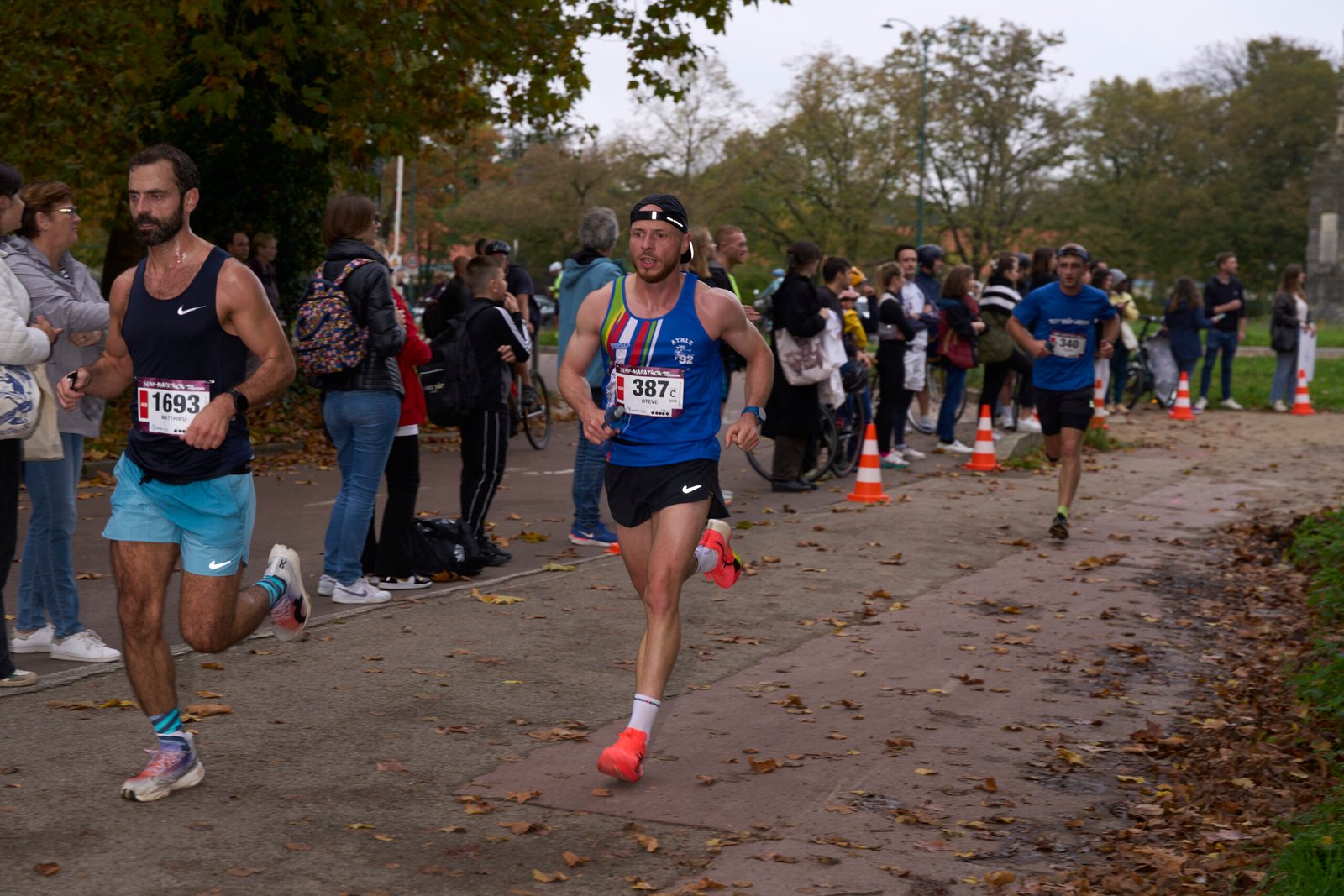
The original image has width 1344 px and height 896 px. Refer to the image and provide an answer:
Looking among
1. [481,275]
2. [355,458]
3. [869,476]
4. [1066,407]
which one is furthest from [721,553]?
[869,476]

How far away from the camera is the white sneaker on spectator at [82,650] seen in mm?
6887

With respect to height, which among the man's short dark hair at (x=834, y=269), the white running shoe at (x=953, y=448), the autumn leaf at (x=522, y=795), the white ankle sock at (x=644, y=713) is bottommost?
the autumn leaf at (x=522, y=795)

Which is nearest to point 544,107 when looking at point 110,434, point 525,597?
point 110,434

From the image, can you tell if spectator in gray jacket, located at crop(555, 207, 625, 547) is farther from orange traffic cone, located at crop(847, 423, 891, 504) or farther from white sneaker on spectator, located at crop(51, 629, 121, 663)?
white sneaker on spectator, located at crop(51, 629, 121, 663)

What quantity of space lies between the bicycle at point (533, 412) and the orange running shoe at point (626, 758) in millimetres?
10574

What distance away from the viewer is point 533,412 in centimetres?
1656

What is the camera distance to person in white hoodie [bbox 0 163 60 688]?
600 centimetres

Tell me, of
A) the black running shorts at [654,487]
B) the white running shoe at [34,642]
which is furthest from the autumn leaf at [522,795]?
the white running shoe at [34,642]

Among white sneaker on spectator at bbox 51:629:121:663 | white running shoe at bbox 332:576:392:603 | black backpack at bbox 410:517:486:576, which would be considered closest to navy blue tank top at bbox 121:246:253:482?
white sneaker on spectator at bbox 51:629:121:663

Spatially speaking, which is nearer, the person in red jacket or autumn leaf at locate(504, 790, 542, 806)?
autumn leaf at locate(504, 790, 542, 806)

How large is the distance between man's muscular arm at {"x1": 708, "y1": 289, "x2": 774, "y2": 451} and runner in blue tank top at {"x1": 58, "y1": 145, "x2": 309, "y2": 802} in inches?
62.6

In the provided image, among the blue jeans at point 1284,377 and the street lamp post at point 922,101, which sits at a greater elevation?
the street lamp post at point 922,101

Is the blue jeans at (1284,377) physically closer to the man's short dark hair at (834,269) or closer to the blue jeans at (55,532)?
the man's short dark hair at (834,269)

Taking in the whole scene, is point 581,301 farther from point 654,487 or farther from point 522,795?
point 522,795
